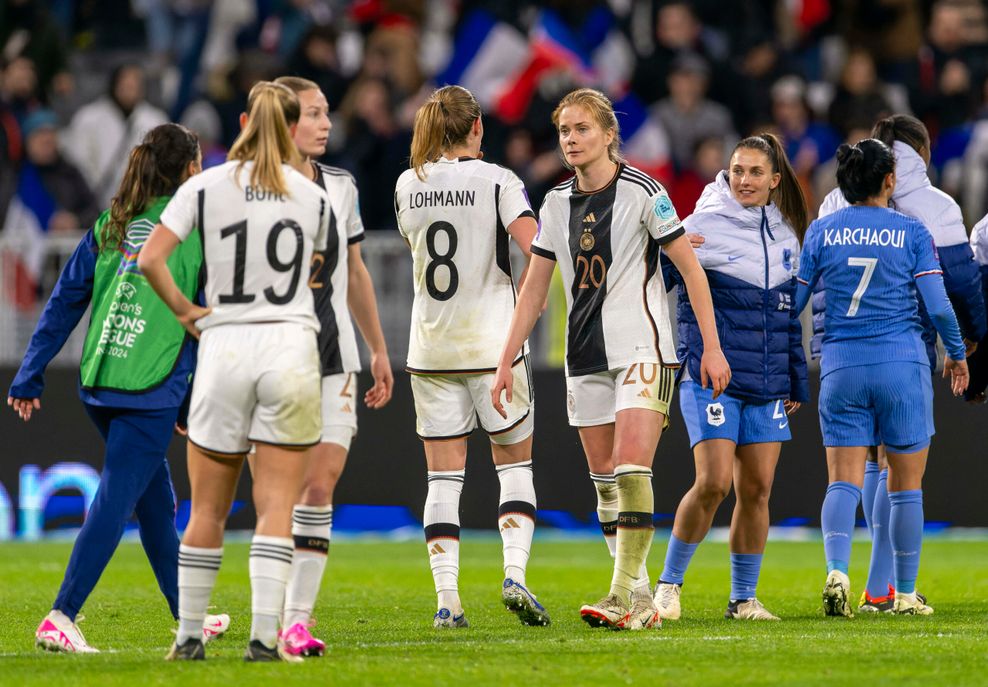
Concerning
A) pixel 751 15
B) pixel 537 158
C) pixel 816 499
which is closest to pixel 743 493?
pixel 816 499

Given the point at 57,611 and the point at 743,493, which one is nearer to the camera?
the point at 57,611

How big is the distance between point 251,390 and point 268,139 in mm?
925

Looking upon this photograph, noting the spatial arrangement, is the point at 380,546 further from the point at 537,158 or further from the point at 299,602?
the point at 299,602

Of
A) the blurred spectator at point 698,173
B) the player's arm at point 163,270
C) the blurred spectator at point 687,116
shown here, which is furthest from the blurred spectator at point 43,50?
the player's arm at point 163,270


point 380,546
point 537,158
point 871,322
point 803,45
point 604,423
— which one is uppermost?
point 803,45

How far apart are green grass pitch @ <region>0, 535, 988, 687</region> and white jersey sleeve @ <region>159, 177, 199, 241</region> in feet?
5.20

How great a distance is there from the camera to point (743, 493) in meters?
8.05

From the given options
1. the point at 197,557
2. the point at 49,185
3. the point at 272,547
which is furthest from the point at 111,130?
the point at 272,547

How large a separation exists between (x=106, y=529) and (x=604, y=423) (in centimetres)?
228

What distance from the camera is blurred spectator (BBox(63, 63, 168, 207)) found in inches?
630

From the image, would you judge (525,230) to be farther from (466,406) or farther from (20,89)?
(20,89)

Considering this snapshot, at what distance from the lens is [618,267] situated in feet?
24.1

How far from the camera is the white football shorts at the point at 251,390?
5.82m

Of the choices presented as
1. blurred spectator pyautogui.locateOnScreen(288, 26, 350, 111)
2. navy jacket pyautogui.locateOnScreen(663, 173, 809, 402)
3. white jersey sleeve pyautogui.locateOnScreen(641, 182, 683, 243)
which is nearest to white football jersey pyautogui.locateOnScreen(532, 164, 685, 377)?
white jersey sleeve pyautogui.locateOnScreen(641, 182, 683, 243)
